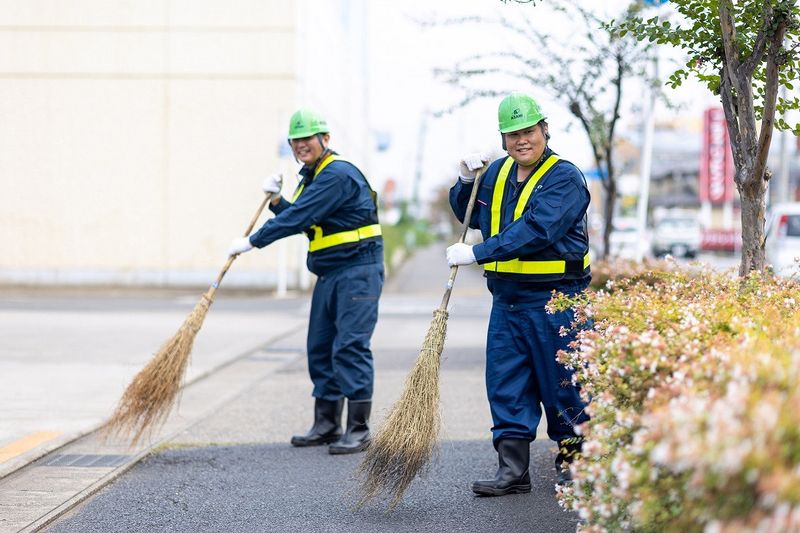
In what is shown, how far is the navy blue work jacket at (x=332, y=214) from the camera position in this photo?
256 inches

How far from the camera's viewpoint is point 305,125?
671cm

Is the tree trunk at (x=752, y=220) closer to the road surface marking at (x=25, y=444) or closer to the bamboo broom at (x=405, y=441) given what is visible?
the bamboo broom at (x=405, y=441)

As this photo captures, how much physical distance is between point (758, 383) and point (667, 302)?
1939mm

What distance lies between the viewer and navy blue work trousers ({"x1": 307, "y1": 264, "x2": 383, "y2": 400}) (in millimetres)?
6715

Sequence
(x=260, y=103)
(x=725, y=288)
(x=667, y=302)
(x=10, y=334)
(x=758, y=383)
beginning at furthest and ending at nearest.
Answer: (x=260, y=103)
(x=10, y=334)
(x=725, y=288)
(x=667, y=302)
(x=758, y=383)

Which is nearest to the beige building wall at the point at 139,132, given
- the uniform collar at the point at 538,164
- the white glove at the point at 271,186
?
the white glove at the point at 271,186

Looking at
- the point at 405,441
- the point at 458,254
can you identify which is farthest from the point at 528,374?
the point at 405,441

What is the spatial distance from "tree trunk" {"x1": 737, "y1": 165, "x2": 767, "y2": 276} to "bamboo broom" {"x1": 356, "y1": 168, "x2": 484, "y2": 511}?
1915 millimetres

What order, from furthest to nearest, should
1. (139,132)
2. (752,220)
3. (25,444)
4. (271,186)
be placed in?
1. (139,132)
2. (271,186)
3. (25,444)
4. (752,220)

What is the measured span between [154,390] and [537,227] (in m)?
2.40

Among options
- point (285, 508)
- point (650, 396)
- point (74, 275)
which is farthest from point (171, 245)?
point (650, 396)

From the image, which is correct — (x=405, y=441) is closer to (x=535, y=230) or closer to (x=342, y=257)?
(x=535, y=230)

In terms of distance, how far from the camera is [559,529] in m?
4.84

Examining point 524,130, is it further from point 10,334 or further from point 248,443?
point 10,334
